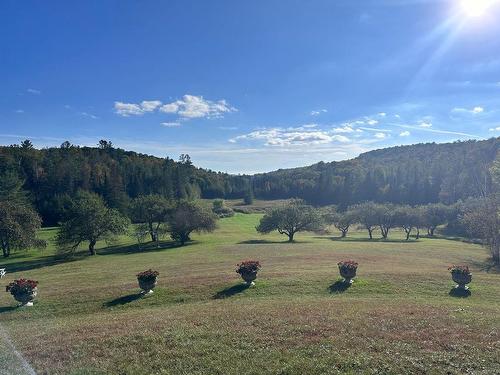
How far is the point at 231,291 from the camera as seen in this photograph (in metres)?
22.8

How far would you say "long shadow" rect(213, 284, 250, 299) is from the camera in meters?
22.0

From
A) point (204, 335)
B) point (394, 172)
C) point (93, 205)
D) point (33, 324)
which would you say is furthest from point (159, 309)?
point (394, 172)

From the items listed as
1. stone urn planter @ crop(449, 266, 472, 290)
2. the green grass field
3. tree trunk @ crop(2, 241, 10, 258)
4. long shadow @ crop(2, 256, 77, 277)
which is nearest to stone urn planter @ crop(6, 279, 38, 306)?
the green grass field

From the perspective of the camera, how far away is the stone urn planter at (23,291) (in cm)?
2073

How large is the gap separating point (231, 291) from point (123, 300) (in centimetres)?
602

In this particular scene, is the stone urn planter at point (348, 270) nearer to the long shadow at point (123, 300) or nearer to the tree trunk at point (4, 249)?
the long shadow at point (123, 300)

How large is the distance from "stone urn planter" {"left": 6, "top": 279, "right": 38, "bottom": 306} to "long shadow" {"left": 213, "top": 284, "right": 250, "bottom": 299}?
9857mm

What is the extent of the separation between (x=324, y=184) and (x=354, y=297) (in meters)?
141

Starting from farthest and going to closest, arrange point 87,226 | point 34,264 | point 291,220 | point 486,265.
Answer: point 291,220
point 87,226
point 34,264
point 486,265

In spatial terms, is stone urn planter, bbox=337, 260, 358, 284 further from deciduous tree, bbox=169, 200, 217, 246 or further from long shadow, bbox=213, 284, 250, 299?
deciduous tree, bbox=169, 200, 217, 246

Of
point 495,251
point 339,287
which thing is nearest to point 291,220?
point 495,251

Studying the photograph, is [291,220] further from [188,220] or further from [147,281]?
[147,281]

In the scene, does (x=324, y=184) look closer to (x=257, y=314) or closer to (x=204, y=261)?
(x=204, y=261)

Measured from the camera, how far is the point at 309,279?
24938mm
